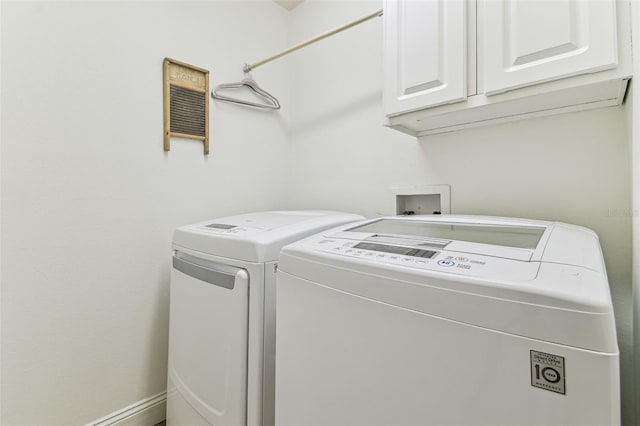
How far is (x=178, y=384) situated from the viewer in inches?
52.2

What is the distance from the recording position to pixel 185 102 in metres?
1.66

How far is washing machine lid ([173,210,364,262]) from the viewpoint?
3.39 feet

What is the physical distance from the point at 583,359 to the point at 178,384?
1.45 m

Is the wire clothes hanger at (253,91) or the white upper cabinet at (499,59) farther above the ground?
the wire clothes hanger at (253,91)

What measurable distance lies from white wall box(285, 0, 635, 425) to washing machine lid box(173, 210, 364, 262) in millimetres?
458

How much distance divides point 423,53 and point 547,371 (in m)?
1.08

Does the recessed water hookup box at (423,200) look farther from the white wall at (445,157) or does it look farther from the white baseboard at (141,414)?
Answer: the white baseboard at (141,414)

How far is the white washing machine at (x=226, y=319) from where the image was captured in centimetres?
102

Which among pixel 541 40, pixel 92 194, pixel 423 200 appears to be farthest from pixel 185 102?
pixel 541 40

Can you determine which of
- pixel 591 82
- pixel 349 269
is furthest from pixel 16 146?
pixel 591 82

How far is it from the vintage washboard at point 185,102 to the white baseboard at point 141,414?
1312 millimetres

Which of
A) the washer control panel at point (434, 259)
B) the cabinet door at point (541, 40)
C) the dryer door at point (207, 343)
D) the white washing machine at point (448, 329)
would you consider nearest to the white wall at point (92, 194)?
the dryer door at point (207, 343)

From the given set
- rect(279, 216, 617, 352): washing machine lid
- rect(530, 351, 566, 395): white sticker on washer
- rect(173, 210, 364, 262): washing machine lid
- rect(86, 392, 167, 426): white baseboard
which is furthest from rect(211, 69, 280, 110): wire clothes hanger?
rect(530, 351, 566, 395): white sticker on washer

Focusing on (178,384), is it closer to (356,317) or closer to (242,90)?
(356,317)
